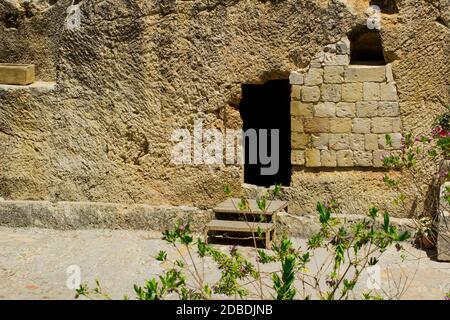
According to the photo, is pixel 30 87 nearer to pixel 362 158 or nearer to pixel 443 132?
pixel 362 158

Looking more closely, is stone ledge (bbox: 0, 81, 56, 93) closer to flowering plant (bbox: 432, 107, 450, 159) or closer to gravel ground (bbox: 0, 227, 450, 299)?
gravel ground (bbox: 0, 227, 450, 299)

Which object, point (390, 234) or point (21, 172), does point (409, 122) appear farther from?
point (21, 172)

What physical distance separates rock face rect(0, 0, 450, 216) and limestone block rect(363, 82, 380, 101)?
0.01 meters

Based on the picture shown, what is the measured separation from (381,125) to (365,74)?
1.84ft

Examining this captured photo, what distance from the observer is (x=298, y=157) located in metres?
7.71

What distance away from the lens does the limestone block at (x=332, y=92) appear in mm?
7488

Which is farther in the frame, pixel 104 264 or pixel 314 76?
pixel 314 76

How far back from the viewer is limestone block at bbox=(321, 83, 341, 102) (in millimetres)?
7488

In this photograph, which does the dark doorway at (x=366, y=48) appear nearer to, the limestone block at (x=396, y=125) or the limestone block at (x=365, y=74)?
the limestone block at (x=365, y=74)

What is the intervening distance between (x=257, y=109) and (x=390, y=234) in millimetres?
5848

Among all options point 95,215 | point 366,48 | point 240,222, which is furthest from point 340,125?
point 95,215

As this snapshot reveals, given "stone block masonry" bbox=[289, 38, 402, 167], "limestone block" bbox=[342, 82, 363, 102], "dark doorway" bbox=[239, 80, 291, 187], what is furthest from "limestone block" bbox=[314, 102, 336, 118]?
"dark doorway" bbox=[239, 80, 291, 187]

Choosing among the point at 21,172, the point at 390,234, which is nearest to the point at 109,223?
the point at 21,172

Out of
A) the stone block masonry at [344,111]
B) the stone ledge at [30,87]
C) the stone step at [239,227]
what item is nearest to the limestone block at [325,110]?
the stone block masonry at [344,111]
